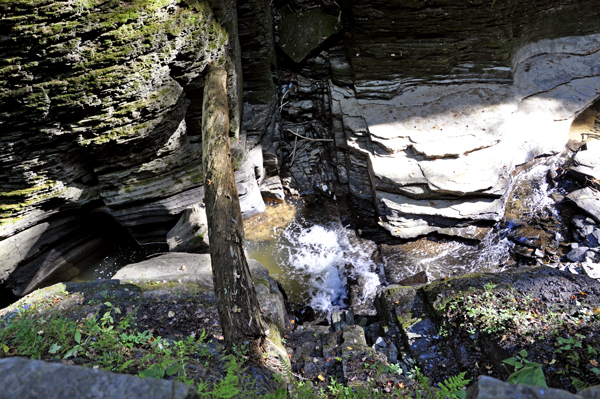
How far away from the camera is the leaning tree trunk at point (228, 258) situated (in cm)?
305

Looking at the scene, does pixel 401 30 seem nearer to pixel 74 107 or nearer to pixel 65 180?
pixel 74 107

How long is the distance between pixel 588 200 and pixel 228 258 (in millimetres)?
5549

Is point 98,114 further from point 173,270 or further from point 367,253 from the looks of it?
point 367,253

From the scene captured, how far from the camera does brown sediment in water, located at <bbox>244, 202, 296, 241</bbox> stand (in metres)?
6.46

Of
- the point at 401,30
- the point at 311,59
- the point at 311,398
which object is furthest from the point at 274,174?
the point at 311,398

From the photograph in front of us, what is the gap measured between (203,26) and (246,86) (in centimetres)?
196

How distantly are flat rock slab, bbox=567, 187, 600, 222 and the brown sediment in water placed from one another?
457 centimetres

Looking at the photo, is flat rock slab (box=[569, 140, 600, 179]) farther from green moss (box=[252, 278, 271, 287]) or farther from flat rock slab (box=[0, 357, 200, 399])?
flat rock slab (box=[0, 357, 200, 399])

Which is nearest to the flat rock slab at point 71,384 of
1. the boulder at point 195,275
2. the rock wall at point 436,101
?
the boulder at point 195,275

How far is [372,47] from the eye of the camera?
654 centimetres

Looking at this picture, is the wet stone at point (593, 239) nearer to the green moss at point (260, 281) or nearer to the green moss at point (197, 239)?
the green moss at point (260, 281)

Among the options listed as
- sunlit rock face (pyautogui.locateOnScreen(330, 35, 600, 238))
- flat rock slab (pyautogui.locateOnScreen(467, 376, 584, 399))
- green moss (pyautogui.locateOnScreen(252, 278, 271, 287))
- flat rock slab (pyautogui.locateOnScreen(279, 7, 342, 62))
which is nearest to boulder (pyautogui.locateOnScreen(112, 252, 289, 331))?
green moss (pyautogui.locateOnScreen(252, 278, 271, 287))

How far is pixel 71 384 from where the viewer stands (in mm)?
1157

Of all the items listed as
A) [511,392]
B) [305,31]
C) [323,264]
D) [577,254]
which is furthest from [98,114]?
[577,254]
